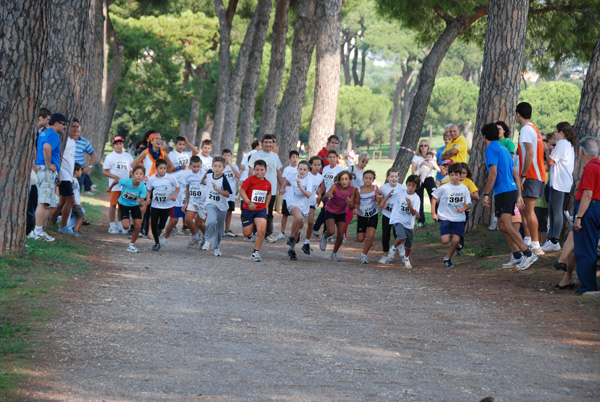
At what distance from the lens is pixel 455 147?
1426cm

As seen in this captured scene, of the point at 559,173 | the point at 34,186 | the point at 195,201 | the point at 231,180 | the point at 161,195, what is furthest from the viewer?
the point at 231,180

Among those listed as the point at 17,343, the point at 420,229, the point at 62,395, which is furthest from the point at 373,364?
the point at 420,229

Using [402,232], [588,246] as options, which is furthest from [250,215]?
[588,246]

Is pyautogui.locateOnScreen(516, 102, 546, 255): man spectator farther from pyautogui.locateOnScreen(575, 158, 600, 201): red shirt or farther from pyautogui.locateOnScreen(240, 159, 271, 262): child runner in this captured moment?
pyautogui.locateOnScreen(240, 159, 271, 262): child runner

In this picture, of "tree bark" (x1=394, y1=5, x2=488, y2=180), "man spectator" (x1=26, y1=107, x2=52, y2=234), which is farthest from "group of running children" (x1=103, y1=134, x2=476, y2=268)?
"tree bark" (x1=394, y1=5, x2=488, y2=180)

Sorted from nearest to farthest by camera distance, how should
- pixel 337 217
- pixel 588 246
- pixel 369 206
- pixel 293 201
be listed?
pixel 588 246
pixel 369 206
pixel 337 217
pixel 293 201

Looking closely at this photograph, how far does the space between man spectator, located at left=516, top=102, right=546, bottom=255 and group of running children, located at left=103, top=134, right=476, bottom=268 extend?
85cm

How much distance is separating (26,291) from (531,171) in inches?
282

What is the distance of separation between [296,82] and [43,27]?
12231mm

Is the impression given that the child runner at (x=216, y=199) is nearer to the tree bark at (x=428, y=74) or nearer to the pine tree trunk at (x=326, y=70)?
the tree bark at (x=428, y=74)

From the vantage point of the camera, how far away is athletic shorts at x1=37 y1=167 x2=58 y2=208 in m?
11.6

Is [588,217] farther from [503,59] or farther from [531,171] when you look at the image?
[503,59]

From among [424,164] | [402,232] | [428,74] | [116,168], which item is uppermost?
[428,74]

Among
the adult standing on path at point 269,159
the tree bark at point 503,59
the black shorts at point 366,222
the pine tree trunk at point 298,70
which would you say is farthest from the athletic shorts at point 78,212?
the pine tree trunk at point 298,70
